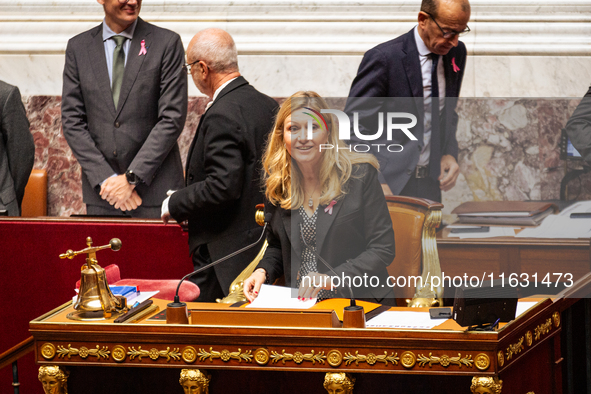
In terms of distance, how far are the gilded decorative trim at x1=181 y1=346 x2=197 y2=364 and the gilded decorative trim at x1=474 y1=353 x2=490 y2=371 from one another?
0.76 metres

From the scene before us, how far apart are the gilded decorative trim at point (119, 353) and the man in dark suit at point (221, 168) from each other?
1.03m

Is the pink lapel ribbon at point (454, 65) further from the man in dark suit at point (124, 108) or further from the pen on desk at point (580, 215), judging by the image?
the man in dark suit at point (124, 108)

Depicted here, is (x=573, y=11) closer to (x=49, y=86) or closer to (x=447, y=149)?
(x=447, y=149)

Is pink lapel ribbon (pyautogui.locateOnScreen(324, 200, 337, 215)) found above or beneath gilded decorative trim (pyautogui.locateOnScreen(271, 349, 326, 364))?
above

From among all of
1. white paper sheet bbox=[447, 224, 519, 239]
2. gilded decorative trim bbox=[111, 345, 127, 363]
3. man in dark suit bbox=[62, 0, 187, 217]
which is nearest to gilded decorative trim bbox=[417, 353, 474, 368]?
white paper sheet bbox=[447, 224, 519, 239]

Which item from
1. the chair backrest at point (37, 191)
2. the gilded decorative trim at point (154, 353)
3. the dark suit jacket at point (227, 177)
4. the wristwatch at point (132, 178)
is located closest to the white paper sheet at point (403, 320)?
the gilded decorative trim at point (154, 353)

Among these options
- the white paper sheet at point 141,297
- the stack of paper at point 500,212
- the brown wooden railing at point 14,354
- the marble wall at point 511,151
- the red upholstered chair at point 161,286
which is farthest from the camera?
the brown wooden railing at point 14,354

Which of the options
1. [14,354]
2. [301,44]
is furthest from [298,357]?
[301,44]

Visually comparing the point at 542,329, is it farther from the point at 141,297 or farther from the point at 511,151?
the point at 141,297

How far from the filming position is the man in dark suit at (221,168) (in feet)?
9.71

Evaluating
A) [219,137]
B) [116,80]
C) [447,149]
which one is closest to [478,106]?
[447,149]

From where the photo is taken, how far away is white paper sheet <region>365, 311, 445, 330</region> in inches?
77.0

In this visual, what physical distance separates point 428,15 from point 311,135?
3.24 feet

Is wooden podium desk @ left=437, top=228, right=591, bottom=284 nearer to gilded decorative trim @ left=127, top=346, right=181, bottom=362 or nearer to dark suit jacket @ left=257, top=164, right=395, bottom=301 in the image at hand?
dark suit jacket @ left=257, top=164, right=395, bottom=301
